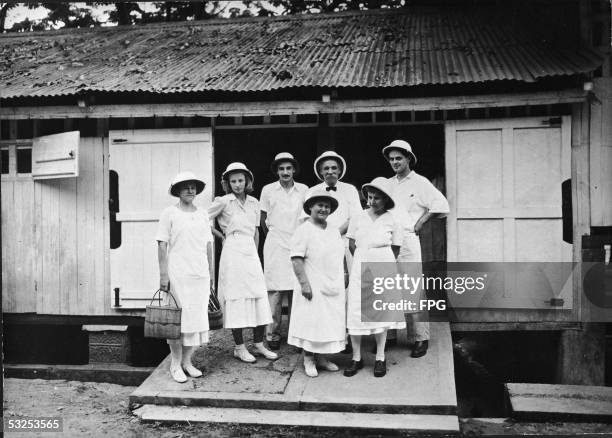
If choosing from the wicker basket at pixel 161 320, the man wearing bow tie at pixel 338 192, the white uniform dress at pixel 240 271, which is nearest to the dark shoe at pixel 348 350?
the white uniform dress at pixel 240 271

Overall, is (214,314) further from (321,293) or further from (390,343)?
(390,343)

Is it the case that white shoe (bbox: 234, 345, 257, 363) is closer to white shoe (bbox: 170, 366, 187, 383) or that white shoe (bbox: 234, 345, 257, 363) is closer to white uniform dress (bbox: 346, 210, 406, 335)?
white shoe (bbox: 170, 366, 187, 383)

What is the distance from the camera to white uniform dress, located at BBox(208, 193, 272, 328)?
16.1ft

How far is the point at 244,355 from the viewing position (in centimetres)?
499

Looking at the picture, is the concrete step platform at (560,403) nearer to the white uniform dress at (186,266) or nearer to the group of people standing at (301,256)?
the group of people standing at (301,256)

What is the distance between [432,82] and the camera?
5.42 metres

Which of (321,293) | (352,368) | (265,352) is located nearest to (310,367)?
(352,368)

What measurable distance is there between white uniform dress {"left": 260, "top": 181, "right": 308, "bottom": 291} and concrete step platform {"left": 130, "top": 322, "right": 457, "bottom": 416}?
2.45 ft

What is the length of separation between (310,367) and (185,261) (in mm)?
1439

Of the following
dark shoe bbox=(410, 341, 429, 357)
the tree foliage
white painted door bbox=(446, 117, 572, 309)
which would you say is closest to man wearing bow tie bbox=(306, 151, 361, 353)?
dark shoe bbox=(410, 341, 429, 357)

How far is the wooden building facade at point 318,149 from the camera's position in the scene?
5.63 meters

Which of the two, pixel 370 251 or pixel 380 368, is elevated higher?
pixel 370 251

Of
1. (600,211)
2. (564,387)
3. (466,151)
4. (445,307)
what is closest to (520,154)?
(466,151)

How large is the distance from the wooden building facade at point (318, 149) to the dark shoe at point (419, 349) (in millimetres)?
1027
